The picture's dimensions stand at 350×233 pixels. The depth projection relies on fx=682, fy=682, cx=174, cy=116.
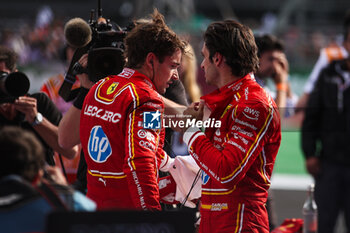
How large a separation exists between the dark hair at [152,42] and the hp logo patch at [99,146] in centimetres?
39

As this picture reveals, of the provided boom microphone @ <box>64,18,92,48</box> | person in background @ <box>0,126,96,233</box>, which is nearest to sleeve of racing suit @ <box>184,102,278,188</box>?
person in background @ <box>0,126,96,233</box>

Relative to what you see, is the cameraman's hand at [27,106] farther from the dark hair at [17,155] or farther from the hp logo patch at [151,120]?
the dark hair at [17,155]

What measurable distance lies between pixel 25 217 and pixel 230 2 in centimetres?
3395

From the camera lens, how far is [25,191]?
2.27 meters

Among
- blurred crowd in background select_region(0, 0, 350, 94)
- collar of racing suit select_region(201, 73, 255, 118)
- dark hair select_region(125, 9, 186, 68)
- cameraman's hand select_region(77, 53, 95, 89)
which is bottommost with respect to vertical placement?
collar of racing suit select_region(201, 73, 255, 118)

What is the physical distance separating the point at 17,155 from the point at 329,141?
108 inches

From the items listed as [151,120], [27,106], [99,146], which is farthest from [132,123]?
[27,106]

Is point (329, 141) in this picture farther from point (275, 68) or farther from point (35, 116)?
point (35, 116)

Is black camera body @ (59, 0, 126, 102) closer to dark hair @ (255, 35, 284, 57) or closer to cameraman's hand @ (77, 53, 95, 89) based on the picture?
cameraman's hand @ (77, 53, 95, 89)

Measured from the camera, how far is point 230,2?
35469 millimetres

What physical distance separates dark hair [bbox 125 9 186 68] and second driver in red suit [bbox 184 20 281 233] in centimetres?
21

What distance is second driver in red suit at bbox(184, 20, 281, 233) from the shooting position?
3029mm

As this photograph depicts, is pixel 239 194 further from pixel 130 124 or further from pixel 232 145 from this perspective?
pixel 130 124

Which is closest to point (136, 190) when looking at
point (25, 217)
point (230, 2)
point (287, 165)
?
point (25, 217)
